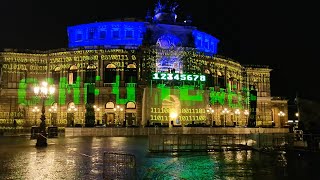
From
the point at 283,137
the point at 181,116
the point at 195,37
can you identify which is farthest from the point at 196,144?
the point at 195,37

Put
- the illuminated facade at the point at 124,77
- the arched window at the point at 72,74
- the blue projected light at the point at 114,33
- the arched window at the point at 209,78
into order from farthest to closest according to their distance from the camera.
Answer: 1. the arched window at the point at 209,78
2. the blue projected light at the point at 114,33
3. the arched window at the point at 72,74
4. the illuminated facade at the point at 124,77

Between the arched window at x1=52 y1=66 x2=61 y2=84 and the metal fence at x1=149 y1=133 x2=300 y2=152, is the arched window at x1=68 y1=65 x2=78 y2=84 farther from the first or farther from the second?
the metal fence at x1=149 y1=133 x2=300 y2=152

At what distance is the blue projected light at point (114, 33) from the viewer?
236 ft

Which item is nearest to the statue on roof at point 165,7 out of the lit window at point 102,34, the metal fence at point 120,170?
the lit window at point 102,34

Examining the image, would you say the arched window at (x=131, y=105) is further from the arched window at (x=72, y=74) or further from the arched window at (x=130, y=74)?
the arched window at (x=72, y=74)

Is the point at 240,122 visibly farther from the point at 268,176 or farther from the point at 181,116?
the point at 268,176

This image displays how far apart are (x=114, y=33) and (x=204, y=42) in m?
19.1

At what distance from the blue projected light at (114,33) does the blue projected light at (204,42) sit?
10829 millimetres

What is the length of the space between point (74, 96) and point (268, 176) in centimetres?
5583

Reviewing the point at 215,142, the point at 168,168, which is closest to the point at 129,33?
the point at 215,142

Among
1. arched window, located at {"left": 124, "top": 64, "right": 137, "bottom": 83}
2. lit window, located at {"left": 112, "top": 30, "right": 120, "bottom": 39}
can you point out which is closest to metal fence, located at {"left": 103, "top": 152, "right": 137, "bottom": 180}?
arched window, located at {"left": 124, "top": 64, "right": 137, "bottom": 83}

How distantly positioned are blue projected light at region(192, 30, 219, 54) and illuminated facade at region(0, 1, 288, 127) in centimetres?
63

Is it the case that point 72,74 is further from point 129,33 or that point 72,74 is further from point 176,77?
point 176,77

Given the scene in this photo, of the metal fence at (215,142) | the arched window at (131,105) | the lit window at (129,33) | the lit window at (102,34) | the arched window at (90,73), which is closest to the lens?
the metal fence at (215,142)
